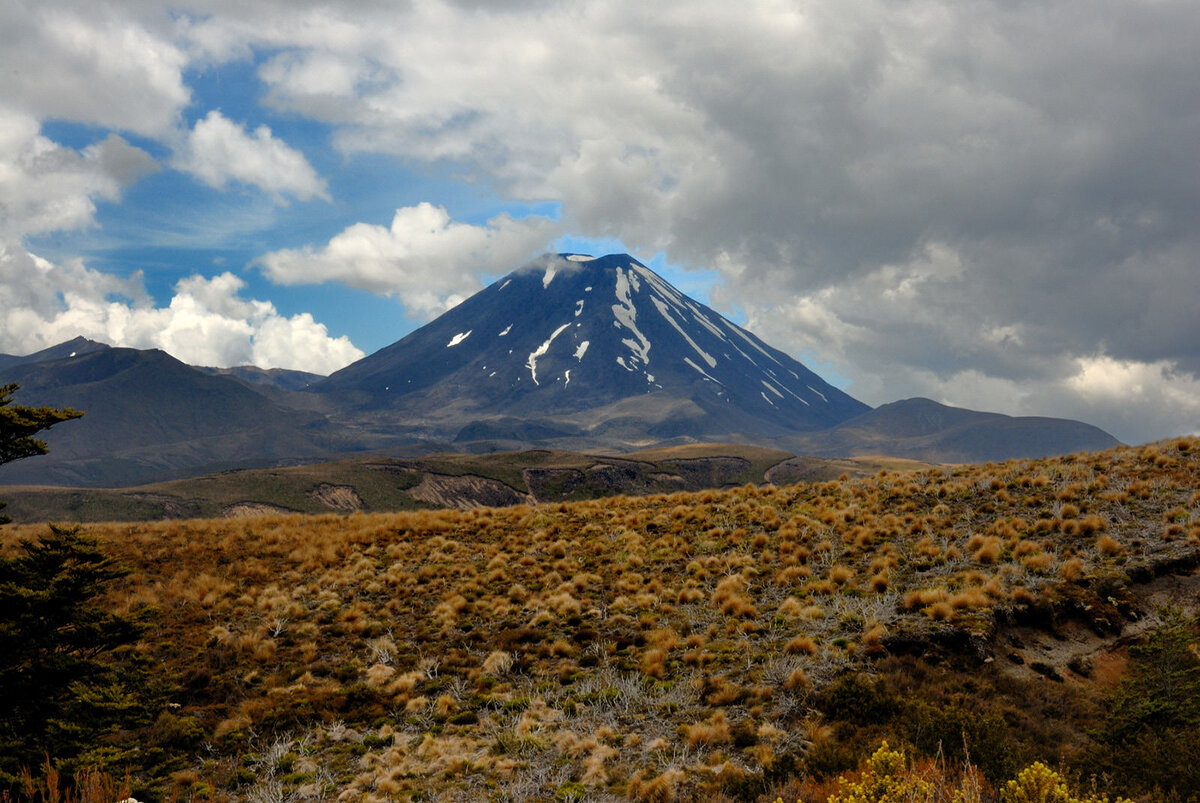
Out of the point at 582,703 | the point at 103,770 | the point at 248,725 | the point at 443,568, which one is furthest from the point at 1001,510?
the point at 103,770

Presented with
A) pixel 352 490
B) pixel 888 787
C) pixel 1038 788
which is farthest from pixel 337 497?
pixel 1038 788

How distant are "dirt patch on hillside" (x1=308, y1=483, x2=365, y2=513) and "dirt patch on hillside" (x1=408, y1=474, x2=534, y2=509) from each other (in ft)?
46.6

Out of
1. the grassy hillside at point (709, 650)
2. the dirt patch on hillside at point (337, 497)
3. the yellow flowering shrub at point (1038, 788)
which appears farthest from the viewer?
the dirt patch on hillside at point (337, 497)

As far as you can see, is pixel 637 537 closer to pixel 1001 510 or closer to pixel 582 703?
pixel 582 703

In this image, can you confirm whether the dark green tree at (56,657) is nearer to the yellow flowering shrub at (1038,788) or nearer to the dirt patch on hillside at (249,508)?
the yellow flowering shrub at (1038,788)

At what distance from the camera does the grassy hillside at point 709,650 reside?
9.92 meters

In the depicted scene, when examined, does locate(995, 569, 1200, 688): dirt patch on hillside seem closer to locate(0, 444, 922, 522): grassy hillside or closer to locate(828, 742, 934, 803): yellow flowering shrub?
locate(828, 742, 934, 803): yellow flowering shrub

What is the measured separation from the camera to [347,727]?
43.8 ft

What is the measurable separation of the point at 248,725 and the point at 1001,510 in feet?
76.6

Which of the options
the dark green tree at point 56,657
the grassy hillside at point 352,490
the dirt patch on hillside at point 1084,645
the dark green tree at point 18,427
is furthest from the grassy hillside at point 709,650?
the grassy hillside at point 352,490

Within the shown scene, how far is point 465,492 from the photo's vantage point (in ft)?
554

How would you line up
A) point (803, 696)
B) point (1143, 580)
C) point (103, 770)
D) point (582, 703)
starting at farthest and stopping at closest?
point (1143, 580) < point (582, 703) < point (803, 696) < point (103, 770)

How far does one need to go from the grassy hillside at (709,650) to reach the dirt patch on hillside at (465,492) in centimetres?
13988

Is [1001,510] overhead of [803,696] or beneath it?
overhead
